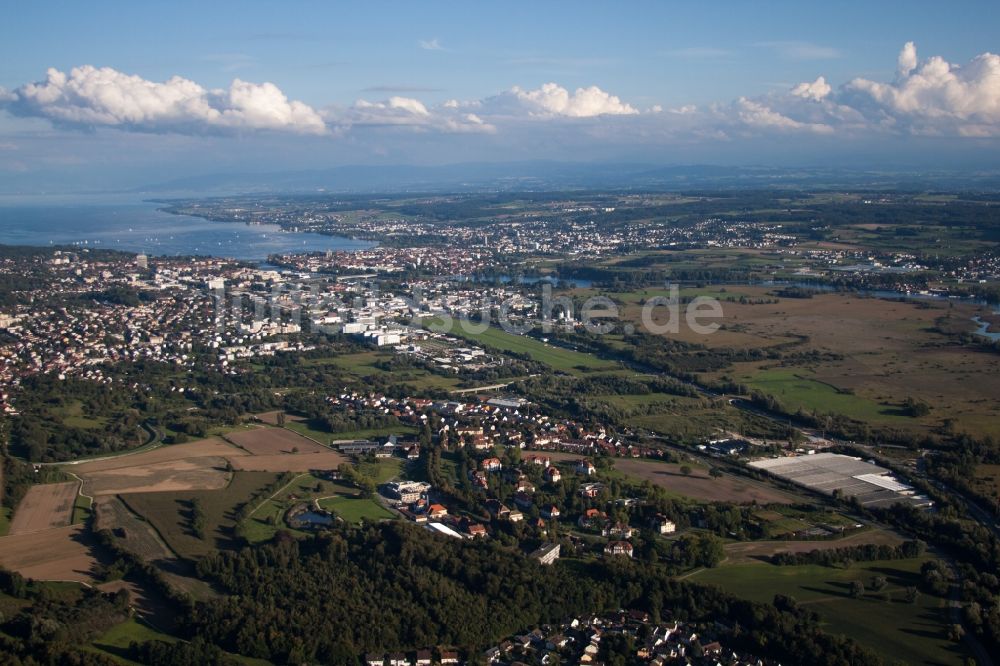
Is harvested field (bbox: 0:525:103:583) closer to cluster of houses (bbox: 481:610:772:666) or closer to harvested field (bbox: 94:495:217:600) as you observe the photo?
harvested field (bbox: 94:495:217:600)

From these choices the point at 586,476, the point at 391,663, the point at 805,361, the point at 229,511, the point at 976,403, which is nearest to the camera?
the point at 391,663

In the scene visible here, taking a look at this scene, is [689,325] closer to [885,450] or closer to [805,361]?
[805,361]

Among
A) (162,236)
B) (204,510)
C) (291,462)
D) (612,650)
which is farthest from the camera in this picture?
(162,236)

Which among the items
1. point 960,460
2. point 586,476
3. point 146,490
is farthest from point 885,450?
point 146,490

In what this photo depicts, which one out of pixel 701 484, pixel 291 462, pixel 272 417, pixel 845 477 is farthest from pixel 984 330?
pixel 291 462

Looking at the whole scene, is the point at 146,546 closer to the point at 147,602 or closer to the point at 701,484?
the point at 147,602
